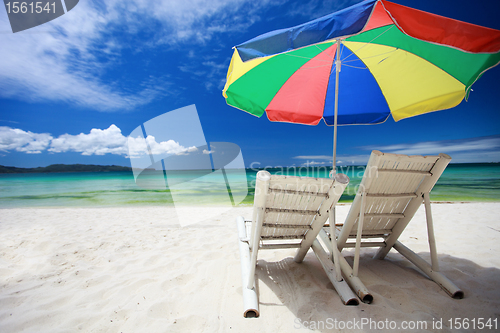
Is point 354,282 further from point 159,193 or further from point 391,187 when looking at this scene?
point 159,193

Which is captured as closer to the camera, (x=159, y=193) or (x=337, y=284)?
(x=337, y=284)

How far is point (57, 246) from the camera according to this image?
2814 millimetres

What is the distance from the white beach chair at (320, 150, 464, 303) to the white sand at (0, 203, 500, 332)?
0.47 ft

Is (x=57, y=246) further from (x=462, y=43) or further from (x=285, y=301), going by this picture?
(x=462, y=43)

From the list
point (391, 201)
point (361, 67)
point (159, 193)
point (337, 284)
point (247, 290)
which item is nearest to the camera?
point (247, 290)

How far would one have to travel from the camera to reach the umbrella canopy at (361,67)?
1.27 meters

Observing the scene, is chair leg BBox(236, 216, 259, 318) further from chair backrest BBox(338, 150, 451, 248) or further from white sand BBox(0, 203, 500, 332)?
chair backrest BBox(338, 150, 451, 248)

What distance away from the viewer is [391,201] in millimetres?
1842

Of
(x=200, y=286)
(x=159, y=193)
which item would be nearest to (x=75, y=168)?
(x=159, y=193)

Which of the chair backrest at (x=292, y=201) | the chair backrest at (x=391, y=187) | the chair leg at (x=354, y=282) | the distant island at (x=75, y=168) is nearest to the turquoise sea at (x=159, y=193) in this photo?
the chair backrest at (x=391, y=187)

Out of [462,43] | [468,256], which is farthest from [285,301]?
[468,256]

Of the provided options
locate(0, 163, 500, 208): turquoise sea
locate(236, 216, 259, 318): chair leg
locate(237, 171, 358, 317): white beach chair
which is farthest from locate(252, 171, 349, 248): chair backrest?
locate(0, 163, 500, 208): turquoise sea

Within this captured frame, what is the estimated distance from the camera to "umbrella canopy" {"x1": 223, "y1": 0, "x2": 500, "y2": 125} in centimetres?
127

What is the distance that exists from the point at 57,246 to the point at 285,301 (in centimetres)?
315
